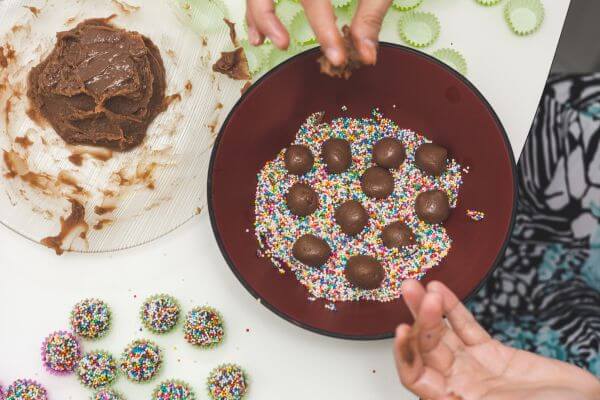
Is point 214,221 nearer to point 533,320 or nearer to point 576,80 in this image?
point 533,320

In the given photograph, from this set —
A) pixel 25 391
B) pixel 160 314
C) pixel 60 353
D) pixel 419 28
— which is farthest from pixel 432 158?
pixel 25 391

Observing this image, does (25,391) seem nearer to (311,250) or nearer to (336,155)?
(311,250)

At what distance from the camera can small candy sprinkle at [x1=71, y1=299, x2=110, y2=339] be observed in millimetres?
1351

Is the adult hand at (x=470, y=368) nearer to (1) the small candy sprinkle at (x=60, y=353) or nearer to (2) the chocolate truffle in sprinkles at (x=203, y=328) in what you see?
(2) the chocolate truffle in sprinkles at (x=203, y=328)

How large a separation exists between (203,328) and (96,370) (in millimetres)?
266

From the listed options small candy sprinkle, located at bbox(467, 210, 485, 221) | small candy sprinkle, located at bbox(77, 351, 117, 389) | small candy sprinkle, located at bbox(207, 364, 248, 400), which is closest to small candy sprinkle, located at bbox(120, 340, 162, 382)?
small candy sprinkle, located at bbox(77, 351, 117, 389)

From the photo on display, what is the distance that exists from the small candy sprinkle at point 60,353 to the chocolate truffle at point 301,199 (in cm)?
59

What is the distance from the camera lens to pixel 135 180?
1375 millimetres

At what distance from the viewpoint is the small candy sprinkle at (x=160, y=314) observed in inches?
52.6

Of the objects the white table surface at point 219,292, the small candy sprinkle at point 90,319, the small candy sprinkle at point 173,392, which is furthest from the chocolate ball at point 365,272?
the small candy sprinkle at point 90,319

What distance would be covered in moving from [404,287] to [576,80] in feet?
2.92

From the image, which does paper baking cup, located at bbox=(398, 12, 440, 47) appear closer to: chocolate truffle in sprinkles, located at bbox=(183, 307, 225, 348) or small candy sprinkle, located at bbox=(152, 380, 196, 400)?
chocolate truffle in sprinkles, located at bbox=(183, 307, 225, 348)

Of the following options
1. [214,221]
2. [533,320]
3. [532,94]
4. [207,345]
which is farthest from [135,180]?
[533,320]

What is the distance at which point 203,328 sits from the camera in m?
1.32
